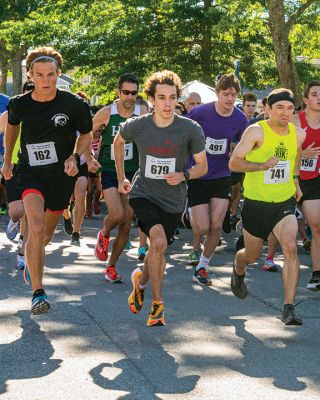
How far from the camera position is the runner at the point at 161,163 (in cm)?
657

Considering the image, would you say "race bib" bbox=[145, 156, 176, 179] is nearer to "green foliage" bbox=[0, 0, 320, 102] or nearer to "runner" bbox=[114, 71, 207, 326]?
"runner" bbox=[114, 71, 207, 326]

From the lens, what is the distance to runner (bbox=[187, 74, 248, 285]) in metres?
8.66

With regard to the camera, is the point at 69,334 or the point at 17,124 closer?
the point at 69,334

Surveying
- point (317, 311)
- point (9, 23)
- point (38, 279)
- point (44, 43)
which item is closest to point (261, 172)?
point (317, 311)

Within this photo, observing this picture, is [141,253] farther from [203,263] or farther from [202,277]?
[202,277]

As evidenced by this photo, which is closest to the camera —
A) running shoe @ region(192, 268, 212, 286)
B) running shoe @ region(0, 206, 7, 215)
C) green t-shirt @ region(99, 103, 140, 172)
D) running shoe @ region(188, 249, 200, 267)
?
running shoe @ region(192, 268, 212, 286)

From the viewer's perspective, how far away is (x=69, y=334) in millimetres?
6129

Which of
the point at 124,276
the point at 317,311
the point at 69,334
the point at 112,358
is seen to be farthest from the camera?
the point at 124,276

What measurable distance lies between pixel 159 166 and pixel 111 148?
233 centimetres

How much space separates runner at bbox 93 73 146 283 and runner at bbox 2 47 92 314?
1.29 m

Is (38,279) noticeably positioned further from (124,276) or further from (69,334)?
(124,276)

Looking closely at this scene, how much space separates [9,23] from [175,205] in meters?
28.7

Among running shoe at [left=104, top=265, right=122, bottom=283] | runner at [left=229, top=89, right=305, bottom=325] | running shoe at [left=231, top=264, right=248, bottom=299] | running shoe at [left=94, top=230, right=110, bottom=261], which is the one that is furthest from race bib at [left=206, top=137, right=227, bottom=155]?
runner at [left=229, top=89, right=305, bottom=325]

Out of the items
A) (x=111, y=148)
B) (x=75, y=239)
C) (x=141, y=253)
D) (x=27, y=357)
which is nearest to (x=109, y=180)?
(x=111, y=148)
